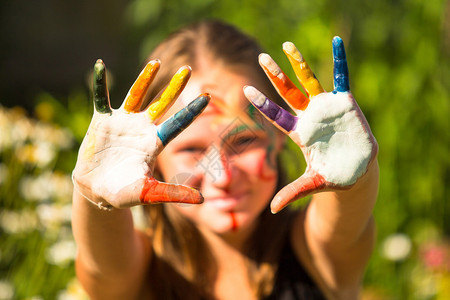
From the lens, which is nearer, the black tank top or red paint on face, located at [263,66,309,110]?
red paint on face, located at [263,66,309,110]

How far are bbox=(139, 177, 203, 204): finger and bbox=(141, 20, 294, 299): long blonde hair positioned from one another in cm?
35

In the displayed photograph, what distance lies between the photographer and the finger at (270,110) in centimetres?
65

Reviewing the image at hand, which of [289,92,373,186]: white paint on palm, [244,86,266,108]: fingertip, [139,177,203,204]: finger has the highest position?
[244,86,266,108]: fingertip

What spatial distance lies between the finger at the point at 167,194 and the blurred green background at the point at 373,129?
76 centimetres

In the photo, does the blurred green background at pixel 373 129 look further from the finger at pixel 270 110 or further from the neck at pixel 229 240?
the finger at pixel 270 110

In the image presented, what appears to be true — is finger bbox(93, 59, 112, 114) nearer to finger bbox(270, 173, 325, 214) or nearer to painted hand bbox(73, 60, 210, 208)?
painted hand bbox(73, 60, 210, 208)

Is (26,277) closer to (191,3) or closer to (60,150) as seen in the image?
(60,150)

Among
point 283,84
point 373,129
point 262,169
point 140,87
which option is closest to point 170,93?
point 140,87

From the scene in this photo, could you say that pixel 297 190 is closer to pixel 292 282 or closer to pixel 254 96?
pixel 254 96

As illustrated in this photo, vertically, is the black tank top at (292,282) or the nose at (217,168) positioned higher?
the nose at (217,168)

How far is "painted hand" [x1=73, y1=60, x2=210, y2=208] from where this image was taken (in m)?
0.64

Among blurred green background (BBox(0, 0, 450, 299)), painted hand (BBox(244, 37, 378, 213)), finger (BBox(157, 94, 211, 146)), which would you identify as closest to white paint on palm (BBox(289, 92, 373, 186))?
painted hand (BBox(244, 37, 378, 213))

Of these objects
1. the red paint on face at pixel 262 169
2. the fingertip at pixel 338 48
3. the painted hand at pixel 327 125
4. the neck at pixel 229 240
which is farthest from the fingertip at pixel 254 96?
the neck at pixel 229 240

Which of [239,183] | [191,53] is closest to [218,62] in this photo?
[191,53]
